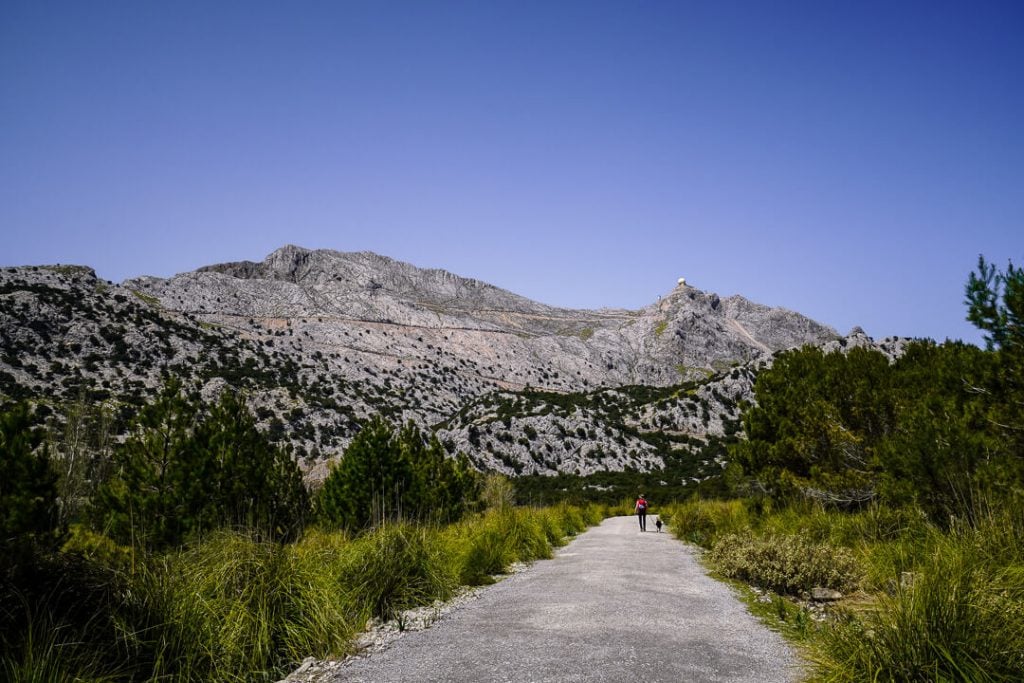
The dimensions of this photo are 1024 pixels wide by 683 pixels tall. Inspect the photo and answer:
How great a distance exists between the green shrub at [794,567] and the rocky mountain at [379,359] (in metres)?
44.5

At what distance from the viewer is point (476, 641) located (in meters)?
6.28

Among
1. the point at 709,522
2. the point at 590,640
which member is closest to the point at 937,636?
the point at 590,640

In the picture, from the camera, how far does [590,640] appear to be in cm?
613

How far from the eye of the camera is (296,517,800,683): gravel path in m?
5.12

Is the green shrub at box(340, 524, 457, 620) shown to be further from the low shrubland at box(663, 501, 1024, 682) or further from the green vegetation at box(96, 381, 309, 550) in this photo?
the green vegetation at box(96, 381, 309, 550)

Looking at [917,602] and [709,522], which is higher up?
[917,602]

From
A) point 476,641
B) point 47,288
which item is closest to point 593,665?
point 476,641

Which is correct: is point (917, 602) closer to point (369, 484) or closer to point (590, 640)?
point (590, 640)

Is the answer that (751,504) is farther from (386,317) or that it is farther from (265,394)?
(386,317)

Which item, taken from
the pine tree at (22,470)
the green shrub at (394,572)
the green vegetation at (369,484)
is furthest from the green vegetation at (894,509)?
the pine tree at (22,470)

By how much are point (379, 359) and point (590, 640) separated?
92.0 metres

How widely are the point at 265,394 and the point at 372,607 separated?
65.7 m

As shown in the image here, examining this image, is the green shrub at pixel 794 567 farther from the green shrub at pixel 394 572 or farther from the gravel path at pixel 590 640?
the green shrub at pixel 394 572

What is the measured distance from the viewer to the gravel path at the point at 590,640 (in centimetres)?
512
